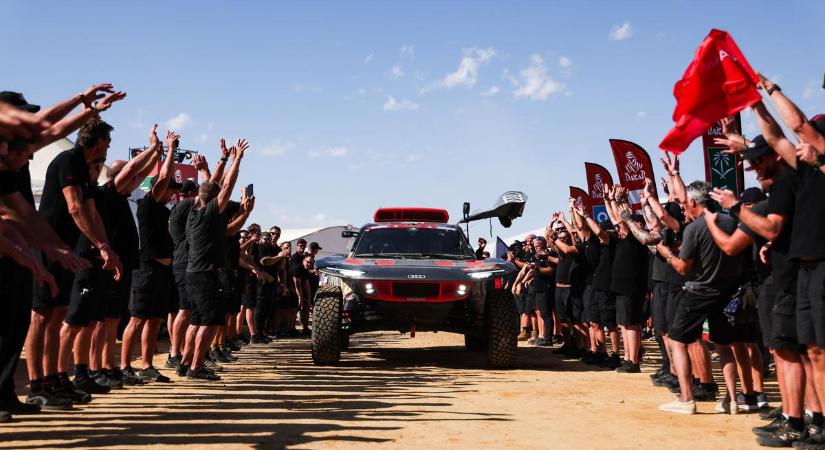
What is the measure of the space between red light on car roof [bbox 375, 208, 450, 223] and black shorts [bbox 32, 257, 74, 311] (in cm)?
717

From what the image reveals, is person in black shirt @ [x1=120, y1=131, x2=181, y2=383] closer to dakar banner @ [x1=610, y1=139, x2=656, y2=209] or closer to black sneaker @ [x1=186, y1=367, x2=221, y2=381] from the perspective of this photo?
black sneaker @ [x1=186, y1=367, x2=221, y2=381]

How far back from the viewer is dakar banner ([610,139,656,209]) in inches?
693

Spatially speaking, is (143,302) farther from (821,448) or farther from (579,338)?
(579,338)

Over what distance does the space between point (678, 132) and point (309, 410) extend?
348 cm

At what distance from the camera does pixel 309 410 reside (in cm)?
572

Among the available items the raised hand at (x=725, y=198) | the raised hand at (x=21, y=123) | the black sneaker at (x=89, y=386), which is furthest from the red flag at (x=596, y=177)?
the raised hand at (x=21, y=123)

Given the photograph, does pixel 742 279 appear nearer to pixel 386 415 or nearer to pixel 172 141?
pixel 386 415

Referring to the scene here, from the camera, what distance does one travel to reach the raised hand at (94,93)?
4.48m

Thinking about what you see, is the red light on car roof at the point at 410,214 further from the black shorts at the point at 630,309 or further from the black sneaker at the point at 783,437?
the black sneaker at the point at 783,437

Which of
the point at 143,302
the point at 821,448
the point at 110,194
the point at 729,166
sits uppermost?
the point at 729,166

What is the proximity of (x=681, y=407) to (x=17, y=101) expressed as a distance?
5.35 metres

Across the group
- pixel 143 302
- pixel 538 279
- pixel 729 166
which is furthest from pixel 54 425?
pixel 729 166

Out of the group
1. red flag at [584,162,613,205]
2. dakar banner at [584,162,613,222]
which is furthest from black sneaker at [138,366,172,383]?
red flag at [584,162,613,205]

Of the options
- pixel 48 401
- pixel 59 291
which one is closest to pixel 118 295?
pixel 59 291
